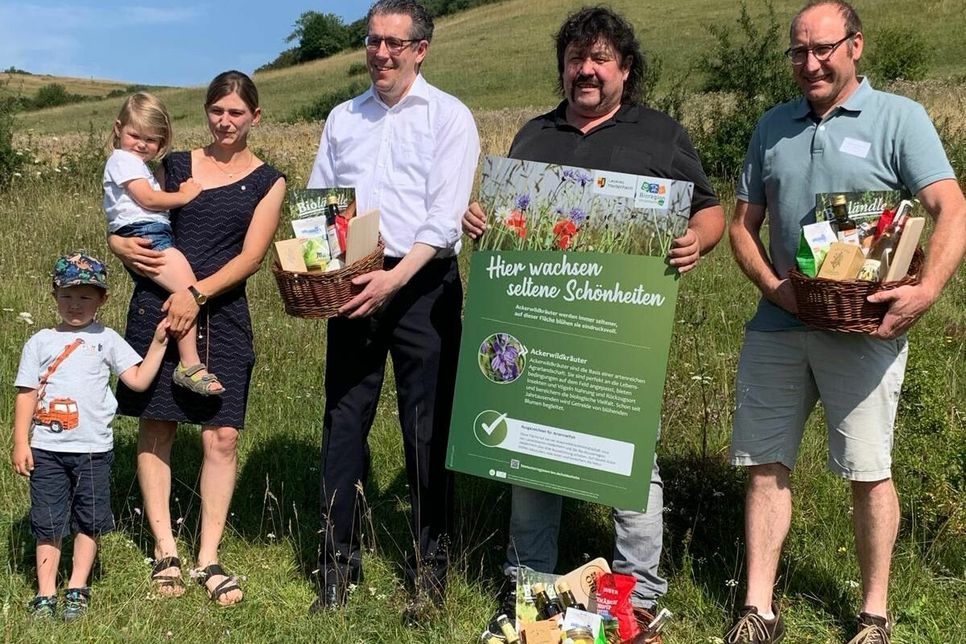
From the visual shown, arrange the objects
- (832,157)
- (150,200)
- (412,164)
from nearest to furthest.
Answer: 1. (832,157)
2. (412,164)
3. (150,200)

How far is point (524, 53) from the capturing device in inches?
2077

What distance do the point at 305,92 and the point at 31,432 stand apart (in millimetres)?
51061

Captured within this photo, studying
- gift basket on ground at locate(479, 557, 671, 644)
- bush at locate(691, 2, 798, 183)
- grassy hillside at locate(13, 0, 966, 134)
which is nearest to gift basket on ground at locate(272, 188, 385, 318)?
gift basket on ground at locate(479, 557, 671, 644)

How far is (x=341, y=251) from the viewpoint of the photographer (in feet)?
12.0

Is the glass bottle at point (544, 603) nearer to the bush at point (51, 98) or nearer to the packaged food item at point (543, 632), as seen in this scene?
the packaged food item at point (543, 632)

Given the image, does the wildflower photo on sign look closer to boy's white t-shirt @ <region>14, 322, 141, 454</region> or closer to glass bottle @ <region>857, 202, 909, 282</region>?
glass bottle @ <region>857, 202, 909, 282</region>

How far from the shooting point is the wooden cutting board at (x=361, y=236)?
3504 millimetres

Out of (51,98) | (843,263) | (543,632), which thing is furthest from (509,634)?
(51,98)

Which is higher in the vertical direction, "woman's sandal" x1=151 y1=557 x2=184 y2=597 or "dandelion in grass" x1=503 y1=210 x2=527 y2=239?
"dandelion in grass" x1=503 y1=210 x2=527 y2=239

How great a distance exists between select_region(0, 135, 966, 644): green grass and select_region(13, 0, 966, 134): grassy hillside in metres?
28.6

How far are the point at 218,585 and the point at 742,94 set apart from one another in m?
10.2

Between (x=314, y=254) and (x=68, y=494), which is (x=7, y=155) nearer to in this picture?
(x=68, y=494)

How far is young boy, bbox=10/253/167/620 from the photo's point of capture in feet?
12.7

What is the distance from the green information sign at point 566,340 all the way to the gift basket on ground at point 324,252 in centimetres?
47
